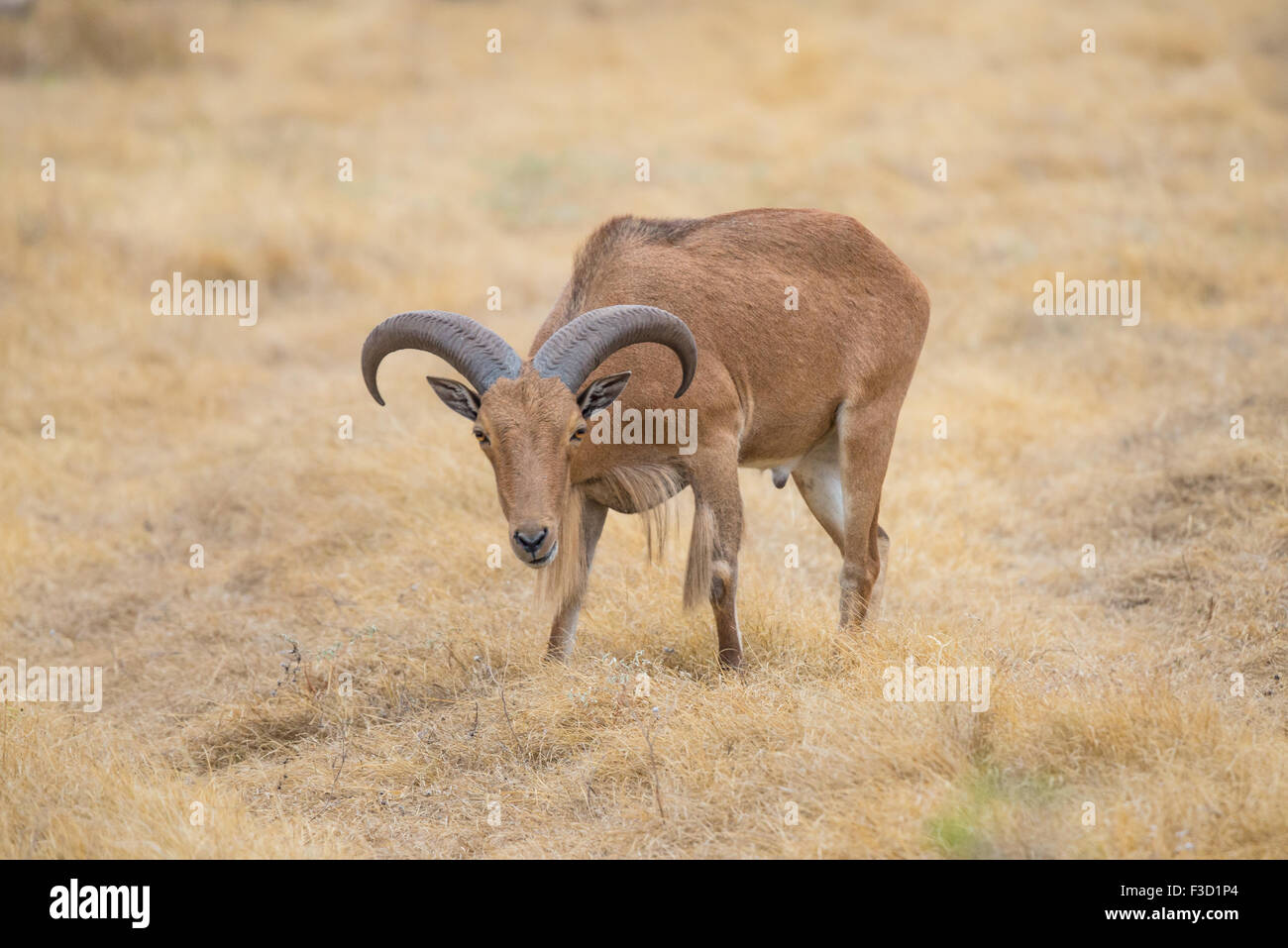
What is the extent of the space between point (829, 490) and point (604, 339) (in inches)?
74.2

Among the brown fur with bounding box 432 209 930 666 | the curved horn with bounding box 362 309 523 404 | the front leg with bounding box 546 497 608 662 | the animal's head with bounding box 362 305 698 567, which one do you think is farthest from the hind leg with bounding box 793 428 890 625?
the curved horn with bounding box 362 309 523 404

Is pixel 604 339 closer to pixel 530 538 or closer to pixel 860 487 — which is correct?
pixel 530 538

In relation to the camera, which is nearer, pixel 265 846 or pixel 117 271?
pixel 265 846

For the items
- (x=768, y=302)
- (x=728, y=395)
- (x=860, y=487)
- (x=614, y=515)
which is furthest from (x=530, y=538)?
(x=614, y=515)

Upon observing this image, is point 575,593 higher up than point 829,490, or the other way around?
point 829,490

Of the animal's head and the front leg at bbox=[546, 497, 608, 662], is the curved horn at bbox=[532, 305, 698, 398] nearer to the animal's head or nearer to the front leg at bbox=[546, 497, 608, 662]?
the animal's head

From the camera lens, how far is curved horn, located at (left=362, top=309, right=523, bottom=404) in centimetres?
558

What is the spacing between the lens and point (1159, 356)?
10508mm

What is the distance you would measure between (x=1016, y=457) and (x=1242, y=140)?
864 centimetres

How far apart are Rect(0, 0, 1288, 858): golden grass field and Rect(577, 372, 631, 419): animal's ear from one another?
1.24 meters

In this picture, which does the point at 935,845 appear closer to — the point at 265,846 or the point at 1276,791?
the point at 1276,791

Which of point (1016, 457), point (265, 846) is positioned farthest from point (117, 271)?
point (265, 846)

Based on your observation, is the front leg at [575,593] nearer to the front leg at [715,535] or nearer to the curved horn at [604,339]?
the front leg at [715,535]

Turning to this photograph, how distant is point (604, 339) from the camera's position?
5.56 metres
